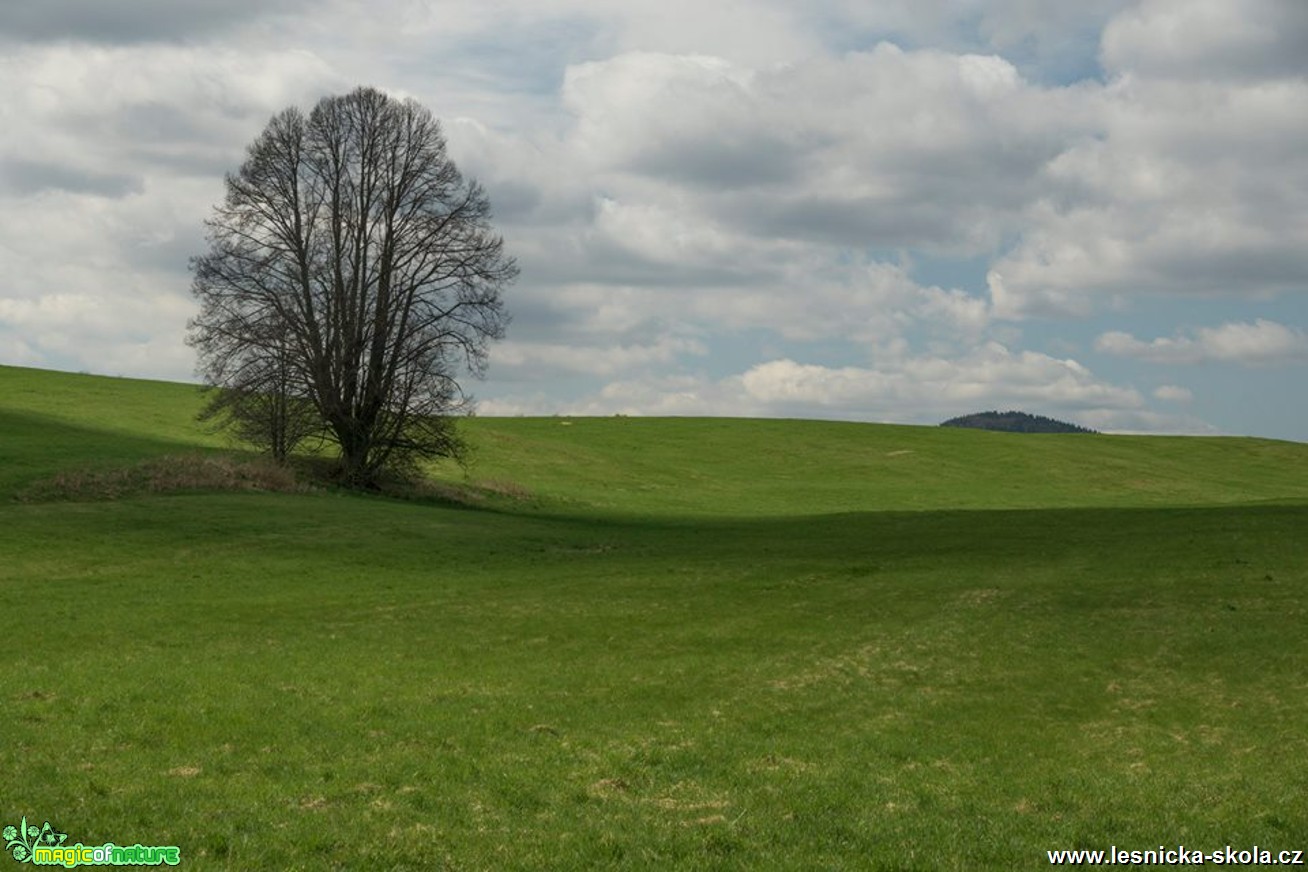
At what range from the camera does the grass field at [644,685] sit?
13250 mm

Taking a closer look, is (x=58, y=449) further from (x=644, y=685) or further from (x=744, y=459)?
(x=744, y=459)

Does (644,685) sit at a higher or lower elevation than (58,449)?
lower

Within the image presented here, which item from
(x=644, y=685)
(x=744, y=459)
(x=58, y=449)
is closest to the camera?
(x=644, y=685)

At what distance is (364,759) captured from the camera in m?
16.1

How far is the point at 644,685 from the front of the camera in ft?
72.3

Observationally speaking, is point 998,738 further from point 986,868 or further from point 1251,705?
point 986,868

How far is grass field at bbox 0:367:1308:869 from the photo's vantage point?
13250 millimetres

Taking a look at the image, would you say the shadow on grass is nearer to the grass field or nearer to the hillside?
the hillside

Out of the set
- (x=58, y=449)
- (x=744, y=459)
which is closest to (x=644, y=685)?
(x=58, y=449)

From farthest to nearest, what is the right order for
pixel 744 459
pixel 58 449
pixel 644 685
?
pixel 744 459 < pixel 58 449 < pixel 644 685

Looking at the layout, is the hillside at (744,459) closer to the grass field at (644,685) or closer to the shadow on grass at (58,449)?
the shadow on grass at (58,449)

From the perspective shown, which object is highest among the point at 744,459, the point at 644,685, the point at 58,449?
the point at 744,459

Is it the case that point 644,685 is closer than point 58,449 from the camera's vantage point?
Yes

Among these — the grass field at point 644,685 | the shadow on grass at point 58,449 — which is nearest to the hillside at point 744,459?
the shadow on grass at point 58,449
